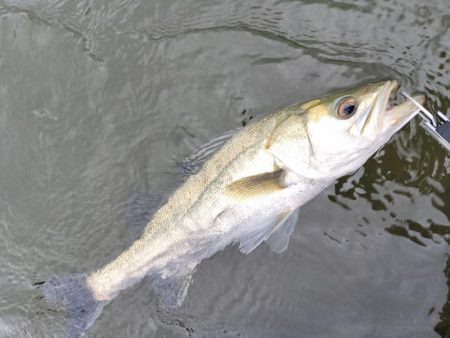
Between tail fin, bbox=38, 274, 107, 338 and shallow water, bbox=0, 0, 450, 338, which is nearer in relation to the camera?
shallow water, bbox=0, 0, 450, 338

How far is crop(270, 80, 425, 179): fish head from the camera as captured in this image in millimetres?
3494

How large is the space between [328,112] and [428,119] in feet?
2.59

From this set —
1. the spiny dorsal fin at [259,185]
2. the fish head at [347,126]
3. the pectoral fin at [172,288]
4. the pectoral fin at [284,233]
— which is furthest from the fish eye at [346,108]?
the pectoral fin at [172,288]

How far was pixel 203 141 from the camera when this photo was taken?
185 inches

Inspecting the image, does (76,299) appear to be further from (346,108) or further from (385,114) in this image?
(385,114)

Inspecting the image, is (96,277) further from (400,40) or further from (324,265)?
(400,40)

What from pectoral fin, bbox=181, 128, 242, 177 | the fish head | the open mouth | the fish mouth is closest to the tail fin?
pectoral fin, bbox=181, 128, 242, 177

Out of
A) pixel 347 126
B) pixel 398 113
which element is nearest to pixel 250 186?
pixel 347 126

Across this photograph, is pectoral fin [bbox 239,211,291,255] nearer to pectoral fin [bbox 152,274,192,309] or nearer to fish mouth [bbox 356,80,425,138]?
pectoral fin [bbox 152,274,192,309]

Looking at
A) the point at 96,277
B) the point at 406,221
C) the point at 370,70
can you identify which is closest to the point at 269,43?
the point at 370,70

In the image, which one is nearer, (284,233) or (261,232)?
(261,232)

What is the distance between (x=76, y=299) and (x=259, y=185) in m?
2.00

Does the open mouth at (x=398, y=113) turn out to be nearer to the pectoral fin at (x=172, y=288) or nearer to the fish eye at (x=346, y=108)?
the fish eye at (x=346, y=108)

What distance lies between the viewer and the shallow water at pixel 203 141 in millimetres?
4344
